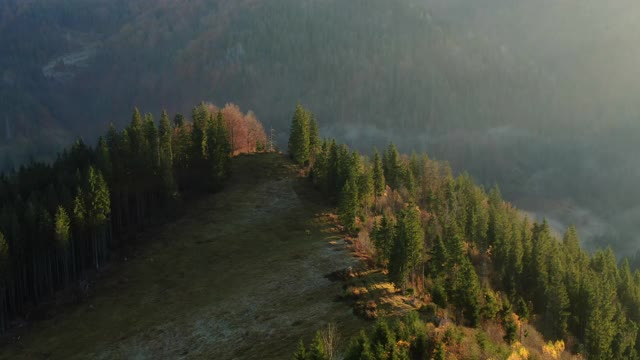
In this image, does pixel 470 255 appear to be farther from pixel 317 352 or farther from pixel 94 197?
pixel 317 352

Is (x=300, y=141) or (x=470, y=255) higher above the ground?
(x=300, y=141)

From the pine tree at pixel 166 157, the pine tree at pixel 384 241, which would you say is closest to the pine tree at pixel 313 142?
the pine tree at pixel 166 157

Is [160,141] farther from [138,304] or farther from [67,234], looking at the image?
[138,304]

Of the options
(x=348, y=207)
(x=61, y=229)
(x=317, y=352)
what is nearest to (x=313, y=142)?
(x=348, y=207)

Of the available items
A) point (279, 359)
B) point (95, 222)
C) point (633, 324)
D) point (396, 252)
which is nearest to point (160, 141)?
point (95, 222)

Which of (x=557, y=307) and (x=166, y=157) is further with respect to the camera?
(x=166, y=157)

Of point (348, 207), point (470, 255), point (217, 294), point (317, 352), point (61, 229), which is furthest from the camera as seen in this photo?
point (470, 255)
